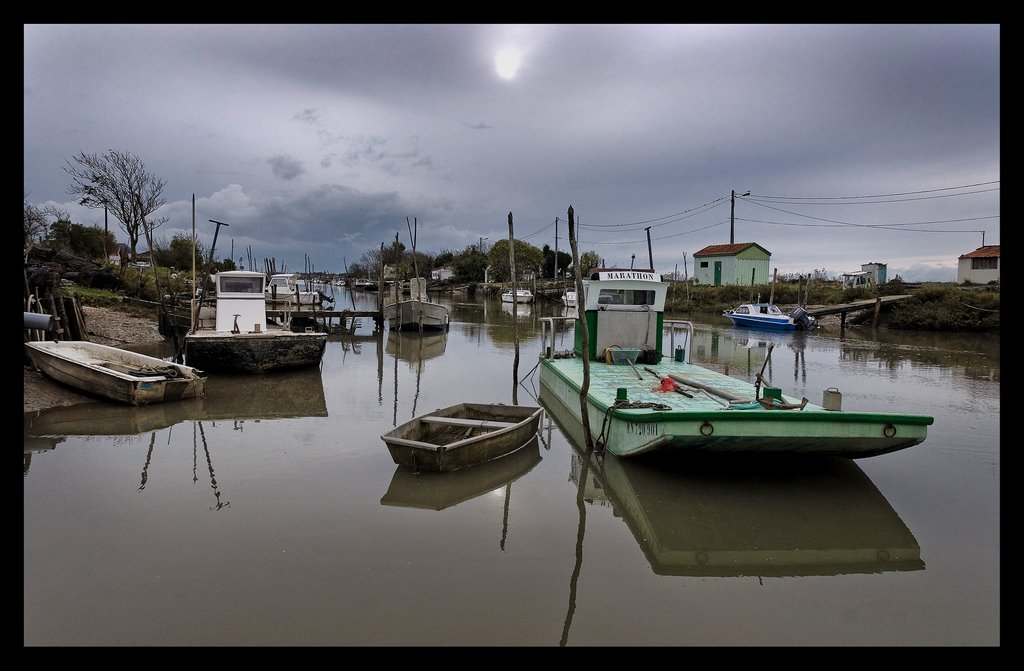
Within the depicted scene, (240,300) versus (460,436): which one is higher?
(240,300)

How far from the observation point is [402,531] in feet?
20.6

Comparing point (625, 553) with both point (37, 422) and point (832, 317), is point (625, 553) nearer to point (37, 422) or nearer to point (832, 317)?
point (37, 422)

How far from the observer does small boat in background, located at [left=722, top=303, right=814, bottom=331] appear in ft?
105

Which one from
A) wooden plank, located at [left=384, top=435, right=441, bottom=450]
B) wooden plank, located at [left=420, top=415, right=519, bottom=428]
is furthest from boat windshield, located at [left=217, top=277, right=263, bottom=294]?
wooden plank, located at [left=384, top=435, right=441, bottom=450]

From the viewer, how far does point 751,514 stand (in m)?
6.74

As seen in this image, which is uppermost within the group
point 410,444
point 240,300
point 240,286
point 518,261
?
point 518,261

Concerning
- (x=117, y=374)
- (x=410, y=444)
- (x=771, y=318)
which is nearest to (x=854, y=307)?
(x=771, y=318)

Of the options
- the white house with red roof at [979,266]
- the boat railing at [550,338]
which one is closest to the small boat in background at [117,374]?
the boat railing at [550,338]

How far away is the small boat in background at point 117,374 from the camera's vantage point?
1153 centimetres

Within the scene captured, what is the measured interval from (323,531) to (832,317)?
38.8m

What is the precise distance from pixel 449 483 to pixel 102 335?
758 inches

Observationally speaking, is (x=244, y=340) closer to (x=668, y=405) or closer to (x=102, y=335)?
(x=102, y=335)
